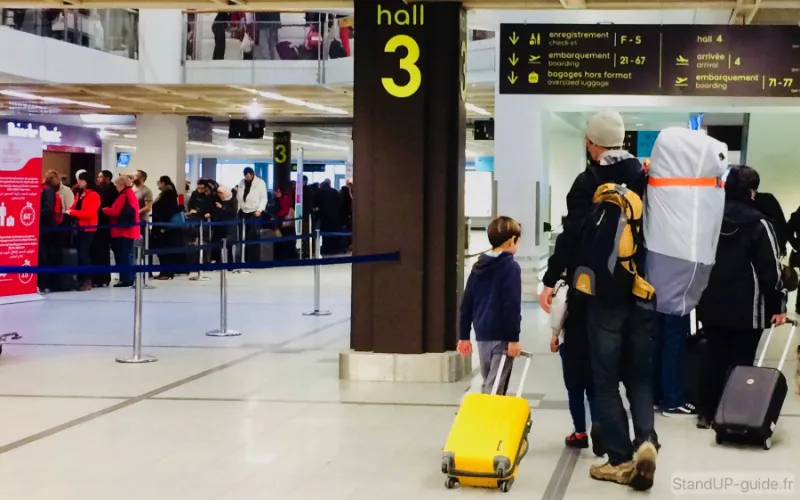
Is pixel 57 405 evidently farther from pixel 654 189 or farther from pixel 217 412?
pixel 654 189

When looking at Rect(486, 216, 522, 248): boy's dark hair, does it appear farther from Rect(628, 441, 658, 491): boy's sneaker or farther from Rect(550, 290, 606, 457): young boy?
Rect(628, 441, 658, 491): boy's sneaker

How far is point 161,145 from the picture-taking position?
23328 mm

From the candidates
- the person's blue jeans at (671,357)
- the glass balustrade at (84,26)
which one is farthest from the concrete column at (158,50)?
the person's blue jeans at (671,357)

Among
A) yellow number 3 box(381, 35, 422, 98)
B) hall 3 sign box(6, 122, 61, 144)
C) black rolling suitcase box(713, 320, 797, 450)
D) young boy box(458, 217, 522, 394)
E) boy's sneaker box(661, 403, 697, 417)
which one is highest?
hall 3 sign box(6, 122, 61, 144)

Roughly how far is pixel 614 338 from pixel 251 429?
225 centimetres

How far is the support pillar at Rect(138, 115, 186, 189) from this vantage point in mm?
23219

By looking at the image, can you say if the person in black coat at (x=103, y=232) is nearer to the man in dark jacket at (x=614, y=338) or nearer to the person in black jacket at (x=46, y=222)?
the person in black jacket at (x=46, y=222)

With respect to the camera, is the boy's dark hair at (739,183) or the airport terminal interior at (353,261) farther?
the boy's dark hair at (739,183)

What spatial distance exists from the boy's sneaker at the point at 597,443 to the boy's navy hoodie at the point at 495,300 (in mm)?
624

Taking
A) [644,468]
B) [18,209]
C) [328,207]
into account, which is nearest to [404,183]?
[644,468]

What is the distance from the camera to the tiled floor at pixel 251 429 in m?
4.86

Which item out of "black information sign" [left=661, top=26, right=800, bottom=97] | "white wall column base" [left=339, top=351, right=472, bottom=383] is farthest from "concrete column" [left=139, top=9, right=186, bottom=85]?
"white wall column base" [left=339, top=351, right=472, bottom=383]

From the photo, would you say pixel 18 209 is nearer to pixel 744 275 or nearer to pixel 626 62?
pixel 626 62

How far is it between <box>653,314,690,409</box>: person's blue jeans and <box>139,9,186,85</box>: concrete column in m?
14.7
